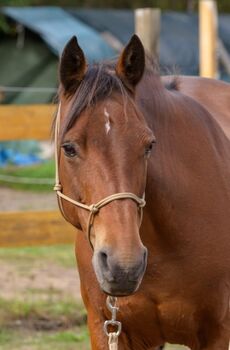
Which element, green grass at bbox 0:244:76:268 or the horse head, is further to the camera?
green grass at bbox 0:244:76:268

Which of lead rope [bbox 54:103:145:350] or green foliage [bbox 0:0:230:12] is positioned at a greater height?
lead rope [bbox 54:103:145:350]

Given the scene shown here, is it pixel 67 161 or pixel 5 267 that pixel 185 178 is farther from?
pixel 5 267

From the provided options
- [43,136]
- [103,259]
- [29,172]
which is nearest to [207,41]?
[43,136]

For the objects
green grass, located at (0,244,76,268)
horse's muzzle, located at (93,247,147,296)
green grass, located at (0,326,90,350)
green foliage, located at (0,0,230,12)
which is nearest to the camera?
horse's muzzle, located at (93,247,147,296)

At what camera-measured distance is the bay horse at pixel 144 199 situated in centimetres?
270

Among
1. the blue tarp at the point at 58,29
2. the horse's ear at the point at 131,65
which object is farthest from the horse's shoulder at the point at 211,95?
the blue tarp at the point at 58,29


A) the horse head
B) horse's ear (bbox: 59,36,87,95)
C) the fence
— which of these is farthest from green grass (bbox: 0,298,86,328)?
horse's ear (bbox: 59,36,87,95)

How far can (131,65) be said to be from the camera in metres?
2.94

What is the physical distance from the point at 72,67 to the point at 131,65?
0.66 ft

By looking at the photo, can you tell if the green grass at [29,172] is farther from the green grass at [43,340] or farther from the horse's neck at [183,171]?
the horse's neck at [183,171]

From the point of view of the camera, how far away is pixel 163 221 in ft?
10.4

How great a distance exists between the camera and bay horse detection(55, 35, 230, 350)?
270cm

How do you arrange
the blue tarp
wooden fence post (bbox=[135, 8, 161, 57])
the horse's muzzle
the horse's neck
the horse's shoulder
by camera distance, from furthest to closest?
the blue tarp → wooden fence post (bbox=[135, 8, 161, 57]) → the horse's shoulder → the horse's neck → the horse's muzzle

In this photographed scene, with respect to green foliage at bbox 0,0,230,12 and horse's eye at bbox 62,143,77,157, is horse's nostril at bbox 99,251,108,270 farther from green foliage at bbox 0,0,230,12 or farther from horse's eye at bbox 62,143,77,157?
green foliage at bbox 0,0,230,12
